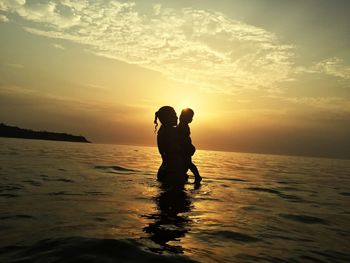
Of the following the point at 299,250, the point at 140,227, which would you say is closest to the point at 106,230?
the point at 140,227

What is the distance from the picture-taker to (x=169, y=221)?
20.8 ft

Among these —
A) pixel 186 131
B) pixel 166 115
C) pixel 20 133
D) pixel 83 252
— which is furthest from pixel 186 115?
pixel 20 133

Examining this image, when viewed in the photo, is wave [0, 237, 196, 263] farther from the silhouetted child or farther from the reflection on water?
the silhouetted child

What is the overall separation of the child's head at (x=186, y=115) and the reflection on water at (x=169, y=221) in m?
3.57

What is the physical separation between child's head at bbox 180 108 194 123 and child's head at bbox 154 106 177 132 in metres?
1.09

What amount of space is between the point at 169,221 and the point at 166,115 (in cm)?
564

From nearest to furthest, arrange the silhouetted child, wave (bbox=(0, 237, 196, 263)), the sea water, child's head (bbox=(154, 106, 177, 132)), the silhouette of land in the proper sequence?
wave (bbox=(0, 237, 196, 263)), the sea water, child's head (bbox=(154, 106, 177, 132)), the silhouetted child, the silhouette of land

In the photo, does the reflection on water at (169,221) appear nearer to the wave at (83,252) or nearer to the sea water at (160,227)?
the sea water at (160,227)

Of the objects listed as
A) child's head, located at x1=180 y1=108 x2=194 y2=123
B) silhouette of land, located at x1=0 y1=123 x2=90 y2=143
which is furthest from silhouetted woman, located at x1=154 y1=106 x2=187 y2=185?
silhouette of land, located at x1=0 y1=123 x2=90 y2=143

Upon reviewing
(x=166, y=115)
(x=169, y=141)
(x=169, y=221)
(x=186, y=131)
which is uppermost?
(x=166, y=115)

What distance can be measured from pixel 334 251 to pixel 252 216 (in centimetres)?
255

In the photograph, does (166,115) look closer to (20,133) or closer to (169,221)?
(169,221)

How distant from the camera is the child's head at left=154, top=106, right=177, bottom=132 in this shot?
37.3 feet

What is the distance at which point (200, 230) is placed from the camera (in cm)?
593
